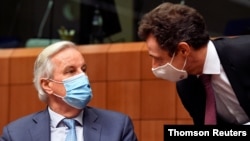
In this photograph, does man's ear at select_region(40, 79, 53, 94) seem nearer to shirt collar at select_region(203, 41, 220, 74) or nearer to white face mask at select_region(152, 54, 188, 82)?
white face mask at select_region(152, 54, 188, 82)

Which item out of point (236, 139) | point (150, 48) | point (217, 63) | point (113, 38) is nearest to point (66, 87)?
point (150, 48)

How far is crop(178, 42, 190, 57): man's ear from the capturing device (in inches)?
108

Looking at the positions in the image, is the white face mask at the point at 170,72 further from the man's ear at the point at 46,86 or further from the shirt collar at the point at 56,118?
the man's ear at the point at 46,86

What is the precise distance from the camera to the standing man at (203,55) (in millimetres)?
2734

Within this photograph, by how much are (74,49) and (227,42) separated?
0.87 metres

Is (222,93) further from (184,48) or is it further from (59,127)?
(59,127)

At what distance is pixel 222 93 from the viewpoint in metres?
2.76

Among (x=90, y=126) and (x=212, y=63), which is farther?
(x=90, y=126)

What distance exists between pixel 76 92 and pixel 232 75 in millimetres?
885

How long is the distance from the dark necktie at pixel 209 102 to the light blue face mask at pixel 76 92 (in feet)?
2.36

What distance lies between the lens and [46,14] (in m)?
7.30

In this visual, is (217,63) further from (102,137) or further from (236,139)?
(102,137)

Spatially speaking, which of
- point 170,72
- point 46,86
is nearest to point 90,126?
point 46,86

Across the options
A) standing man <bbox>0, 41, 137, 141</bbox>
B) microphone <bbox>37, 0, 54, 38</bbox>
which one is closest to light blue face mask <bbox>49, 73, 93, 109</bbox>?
standing man <bbox>0, 41, 137, 141</bbox>
